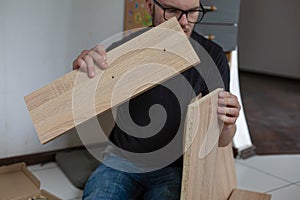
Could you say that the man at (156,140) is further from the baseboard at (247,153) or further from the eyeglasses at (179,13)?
the baseboard at (247,153)

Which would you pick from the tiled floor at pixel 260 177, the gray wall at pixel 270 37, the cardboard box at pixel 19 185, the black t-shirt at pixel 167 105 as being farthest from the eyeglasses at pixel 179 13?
the gray wall at pixel 270 37

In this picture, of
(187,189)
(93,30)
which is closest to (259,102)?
(93,30)

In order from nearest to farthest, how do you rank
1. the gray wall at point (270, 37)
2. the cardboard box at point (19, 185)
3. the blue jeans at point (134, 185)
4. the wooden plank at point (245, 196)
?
the blue jeans at point (134, 185)
the wooden plank at point (245, 196)
the cardboard box at point (19, 185)
the gray wall at point (270, 37)

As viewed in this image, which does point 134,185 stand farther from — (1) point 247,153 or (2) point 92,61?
(1) point 247,153

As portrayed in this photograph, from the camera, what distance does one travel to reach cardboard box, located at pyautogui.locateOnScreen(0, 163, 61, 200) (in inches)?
55.9

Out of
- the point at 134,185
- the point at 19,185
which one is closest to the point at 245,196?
the point at 134,185

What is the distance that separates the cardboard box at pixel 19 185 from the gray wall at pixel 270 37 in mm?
3510

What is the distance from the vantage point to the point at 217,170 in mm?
1135

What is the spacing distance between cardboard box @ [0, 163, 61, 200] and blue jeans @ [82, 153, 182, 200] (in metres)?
0.35

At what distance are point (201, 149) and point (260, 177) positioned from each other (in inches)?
41.8

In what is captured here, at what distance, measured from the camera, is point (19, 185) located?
1503 mm

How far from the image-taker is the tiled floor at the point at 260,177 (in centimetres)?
164

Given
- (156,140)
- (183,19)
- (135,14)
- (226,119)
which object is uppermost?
(183,19)

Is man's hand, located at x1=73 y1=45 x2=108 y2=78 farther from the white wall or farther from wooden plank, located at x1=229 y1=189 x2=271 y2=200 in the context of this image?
the white wall
